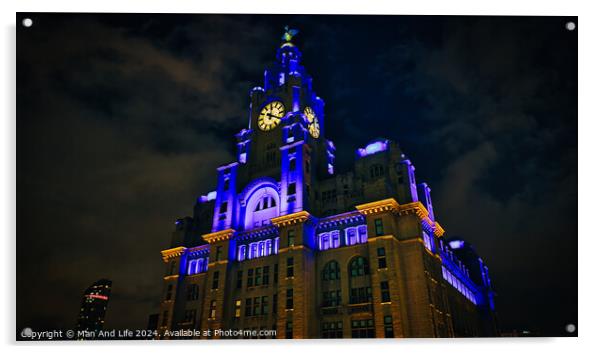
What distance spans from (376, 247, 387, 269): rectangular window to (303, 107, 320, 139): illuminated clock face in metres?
16.2

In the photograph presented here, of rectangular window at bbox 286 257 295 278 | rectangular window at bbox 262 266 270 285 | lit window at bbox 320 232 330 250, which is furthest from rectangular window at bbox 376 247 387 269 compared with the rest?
A: rectangular window at bbox 262 266 270 285

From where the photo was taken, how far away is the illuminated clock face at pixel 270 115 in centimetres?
4266

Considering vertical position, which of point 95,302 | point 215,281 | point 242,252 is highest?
point 242,252

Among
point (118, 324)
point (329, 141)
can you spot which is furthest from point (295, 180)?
point (118, 324)

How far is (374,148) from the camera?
115 ft

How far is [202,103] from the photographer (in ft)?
80.5

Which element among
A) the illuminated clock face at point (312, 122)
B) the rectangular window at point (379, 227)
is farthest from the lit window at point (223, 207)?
the rectangular window at point (379, 227)

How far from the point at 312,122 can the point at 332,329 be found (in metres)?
21.6

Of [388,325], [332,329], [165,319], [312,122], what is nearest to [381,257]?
[388,325]

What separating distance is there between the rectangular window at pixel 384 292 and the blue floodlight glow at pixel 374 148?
1121 cm

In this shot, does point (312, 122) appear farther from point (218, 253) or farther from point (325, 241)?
point (218, 253)

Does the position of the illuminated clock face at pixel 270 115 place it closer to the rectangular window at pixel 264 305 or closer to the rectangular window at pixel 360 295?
the rectangular window at pixel 264 305

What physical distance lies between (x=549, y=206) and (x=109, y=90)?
21.8m
